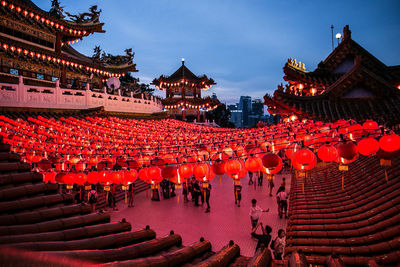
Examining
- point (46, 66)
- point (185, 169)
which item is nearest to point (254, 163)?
point (185, 169)

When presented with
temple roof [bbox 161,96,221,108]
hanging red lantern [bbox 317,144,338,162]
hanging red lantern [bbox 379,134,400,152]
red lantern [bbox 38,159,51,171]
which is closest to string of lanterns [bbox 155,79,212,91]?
temple roof [bbox 161,96,221,108]

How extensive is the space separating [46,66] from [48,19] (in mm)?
3579

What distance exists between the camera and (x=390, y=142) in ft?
12.4

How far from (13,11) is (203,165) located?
20.0m

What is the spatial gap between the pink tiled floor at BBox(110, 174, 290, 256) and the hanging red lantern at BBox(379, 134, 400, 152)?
13.2 ft

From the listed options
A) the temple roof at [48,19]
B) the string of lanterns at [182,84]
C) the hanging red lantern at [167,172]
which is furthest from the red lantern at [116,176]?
the string of lanterns at [182,84]

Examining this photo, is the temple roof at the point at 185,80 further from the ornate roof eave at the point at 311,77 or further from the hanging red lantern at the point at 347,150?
the hanging red lantern at the point at 347,150

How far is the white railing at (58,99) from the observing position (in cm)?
1305

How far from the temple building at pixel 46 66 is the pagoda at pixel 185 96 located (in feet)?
35.1

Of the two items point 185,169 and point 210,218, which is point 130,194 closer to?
point 210,218

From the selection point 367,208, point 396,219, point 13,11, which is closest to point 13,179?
point 396,219

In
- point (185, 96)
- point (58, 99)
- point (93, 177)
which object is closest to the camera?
point (93, 177)

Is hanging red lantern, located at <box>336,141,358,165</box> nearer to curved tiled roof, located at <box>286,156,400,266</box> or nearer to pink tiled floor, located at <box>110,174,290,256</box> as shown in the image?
curved tiled roof, located at <box>286,156,400,266</box>

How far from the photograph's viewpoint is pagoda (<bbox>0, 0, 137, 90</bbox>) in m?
16.5
